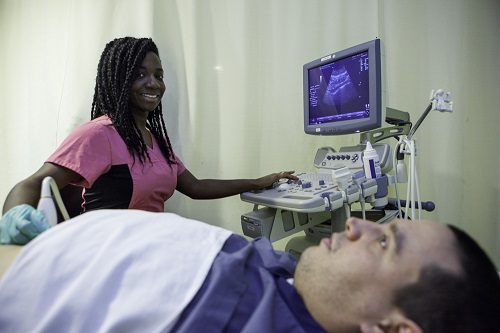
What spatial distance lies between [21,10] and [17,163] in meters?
0.76

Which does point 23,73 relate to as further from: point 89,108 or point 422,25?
point 422,25

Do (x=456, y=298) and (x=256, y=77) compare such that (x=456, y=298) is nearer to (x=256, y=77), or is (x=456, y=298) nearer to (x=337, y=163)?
(x=337, y=163)

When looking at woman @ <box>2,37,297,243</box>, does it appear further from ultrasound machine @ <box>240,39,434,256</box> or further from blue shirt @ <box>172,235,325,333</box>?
blue shirt @ <box>172,235,325,333</box>

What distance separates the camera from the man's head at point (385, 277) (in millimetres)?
513

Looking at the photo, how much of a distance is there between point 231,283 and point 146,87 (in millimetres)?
974

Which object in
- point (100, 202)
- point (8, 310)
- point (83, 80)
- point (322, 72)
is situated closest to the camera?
point (8, 310)

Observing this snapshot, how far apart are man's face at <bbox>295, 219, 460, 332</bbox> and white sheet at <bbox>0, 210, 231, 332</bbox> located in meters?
0.22

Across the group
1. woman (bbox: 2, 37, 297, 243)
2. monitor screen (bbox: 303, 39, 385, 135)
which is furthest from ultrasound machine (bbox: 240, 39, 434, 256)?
woman (bbox: 2, 37, 297, 243)

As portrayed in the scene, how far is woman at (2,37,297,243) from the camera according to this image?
3.40 feet

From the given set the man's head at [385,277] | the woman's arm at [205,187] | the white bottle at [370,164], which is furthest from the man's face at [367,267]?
the woman's arm at [205,187]

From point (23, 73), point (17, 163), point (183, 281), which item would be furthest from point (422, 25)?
point (17, 163)

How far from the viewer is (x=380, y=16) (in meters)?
1.52

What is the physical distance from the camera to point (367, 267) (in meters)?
0.57

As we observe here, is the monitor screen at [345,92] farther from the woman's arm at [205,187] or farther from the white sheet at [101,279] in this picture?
the white sheet at [101,279]
